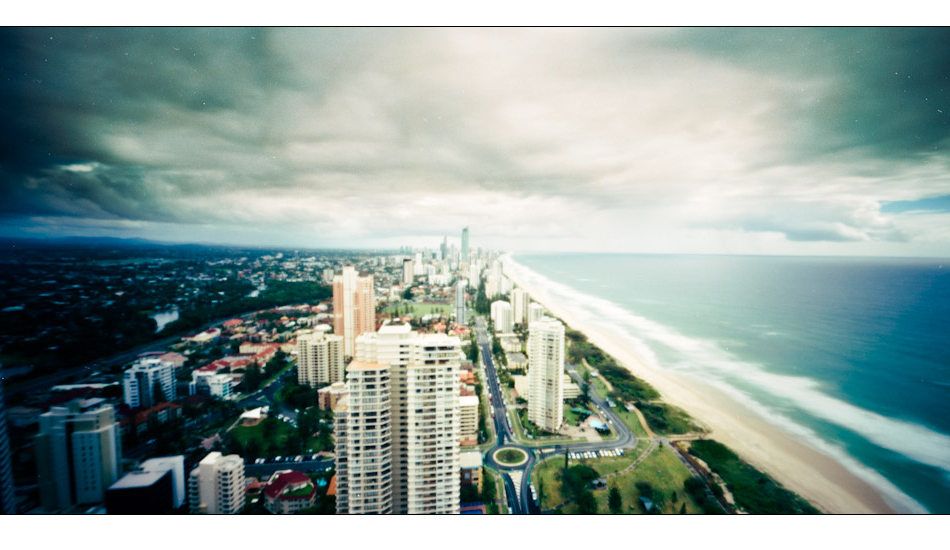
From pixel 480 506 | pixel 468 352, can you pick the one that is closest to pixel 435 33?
pixel 480 506

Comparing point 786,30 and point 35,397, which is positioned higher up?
point 786,30

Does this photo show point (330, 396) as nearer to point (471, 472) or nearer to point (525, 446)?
point (471, 472)

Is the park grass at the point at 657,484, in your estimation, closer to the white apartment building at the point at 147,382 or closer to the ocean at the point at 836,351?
the ocean at the point at 836,351

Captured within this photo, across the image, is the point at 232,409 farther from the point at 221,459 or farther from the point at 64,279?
the point at 64,279

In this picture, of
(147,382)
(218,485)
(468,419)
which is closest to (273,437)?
(218,485)

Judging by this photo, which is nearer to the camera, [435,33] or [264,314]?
[435,33]

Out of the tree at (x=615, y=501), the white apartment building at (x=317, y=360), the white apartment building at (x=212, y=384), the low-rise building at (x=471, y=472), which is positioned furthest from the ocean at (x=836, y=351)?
the white apartment building at (x=212, y=384)
